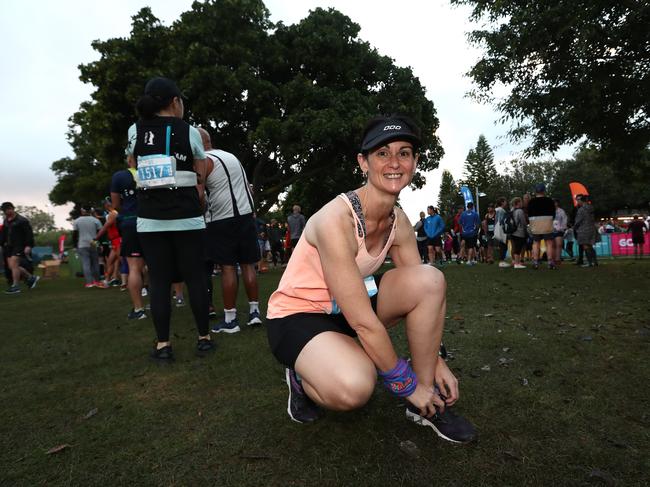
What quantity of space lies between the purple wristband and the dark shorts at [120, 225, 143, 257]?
395 cm

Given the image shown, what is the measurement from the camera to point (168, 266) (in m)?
3.62

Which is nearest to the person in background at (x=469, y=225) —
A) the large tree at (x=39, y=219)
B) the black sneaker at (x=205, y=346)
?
the black sneaker at (x=205, y=346)

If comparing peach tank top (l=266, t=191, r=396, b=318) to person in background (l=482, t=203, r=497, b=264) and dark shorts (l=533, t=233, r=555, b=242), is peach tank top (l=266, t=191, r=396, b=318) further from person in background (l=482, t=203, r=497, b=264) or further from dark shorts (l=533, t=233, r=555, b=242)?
person in background (l=482, t=203, r=497, b=264)

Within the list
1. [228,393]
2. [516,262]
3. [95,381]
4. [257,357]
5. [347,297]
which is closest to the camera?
[347,297]

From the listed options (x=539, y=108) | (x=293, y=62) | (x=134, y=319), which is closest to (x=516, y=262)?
(x=539, y=108)

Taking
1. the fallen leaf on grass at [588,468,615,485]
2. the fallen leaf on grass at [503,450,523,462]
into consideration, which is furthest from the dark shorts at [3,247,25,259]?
the fallen leaf on grass at [588,468,615,485]

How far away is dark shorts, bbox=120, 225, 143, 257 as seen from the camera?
5277mm

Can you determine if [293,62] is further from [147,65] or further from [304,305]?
[304,305]

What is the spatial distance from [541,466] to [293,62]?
20.0 meters

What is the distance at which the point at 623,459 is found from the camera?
1.90 meters

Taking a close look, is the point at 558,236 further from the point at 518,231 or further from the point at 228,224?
the point at 228,224

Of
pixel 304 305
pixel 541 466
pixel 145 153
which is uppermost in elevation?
pixel 145 153

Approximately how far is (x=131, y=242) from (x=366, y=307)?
435cm

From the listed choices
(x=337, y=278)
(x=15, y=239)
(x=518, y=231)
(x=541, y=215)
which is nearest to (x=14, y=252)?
(x=15, y=239)
